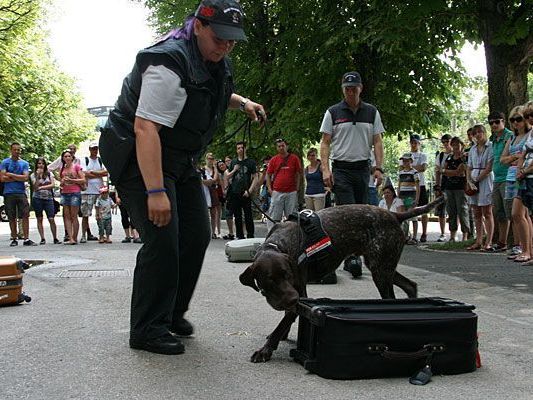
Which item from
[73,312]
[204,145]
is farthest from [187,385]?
[73,312]

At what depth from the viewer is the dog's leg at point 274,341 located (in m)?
4.13

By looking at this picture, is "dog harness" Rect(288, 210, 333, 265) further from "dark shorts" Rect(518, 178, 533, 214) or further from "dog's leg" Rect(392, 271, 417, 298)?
"dark shorts" Rect(518, 178, 533, 214)

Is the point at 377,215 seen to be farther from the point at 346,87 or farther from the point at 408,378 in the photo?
the point at 346,87

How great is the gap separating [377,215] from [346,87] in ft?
10.2

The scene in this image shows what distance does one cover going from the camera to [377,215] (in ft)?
16.0

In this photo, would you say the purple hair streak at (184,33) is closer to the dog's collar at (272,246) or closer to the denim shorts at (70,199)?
the dog's collar at (272,246)

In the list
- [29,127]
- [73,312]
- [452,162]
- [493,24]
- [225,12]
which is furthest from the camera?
[29,127]

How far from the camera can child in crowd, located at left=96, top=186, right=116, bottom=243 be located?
48.8 feet

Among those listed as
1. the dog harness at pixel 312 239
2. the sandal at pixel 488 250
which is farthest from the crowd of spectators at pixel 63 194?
the dog harness at pixel 312 239

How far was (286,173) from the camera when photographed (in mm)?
12961

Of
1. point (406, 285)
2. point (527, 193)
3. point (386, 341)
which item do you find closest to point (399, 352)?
point (386, 341)

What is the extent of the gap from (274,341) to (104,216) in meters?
11.5

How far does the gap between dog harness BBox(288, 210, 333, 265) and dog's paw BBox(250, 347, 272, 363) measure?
58 centimetres

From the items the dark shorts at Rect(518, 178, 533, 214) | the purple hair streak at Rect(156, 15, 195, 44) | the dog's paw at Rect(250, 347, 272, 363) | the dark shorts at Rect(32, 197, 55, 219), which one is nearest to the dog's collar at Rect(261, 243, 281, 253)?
the dog's paw at Rect(250, 347, 272, 363)
